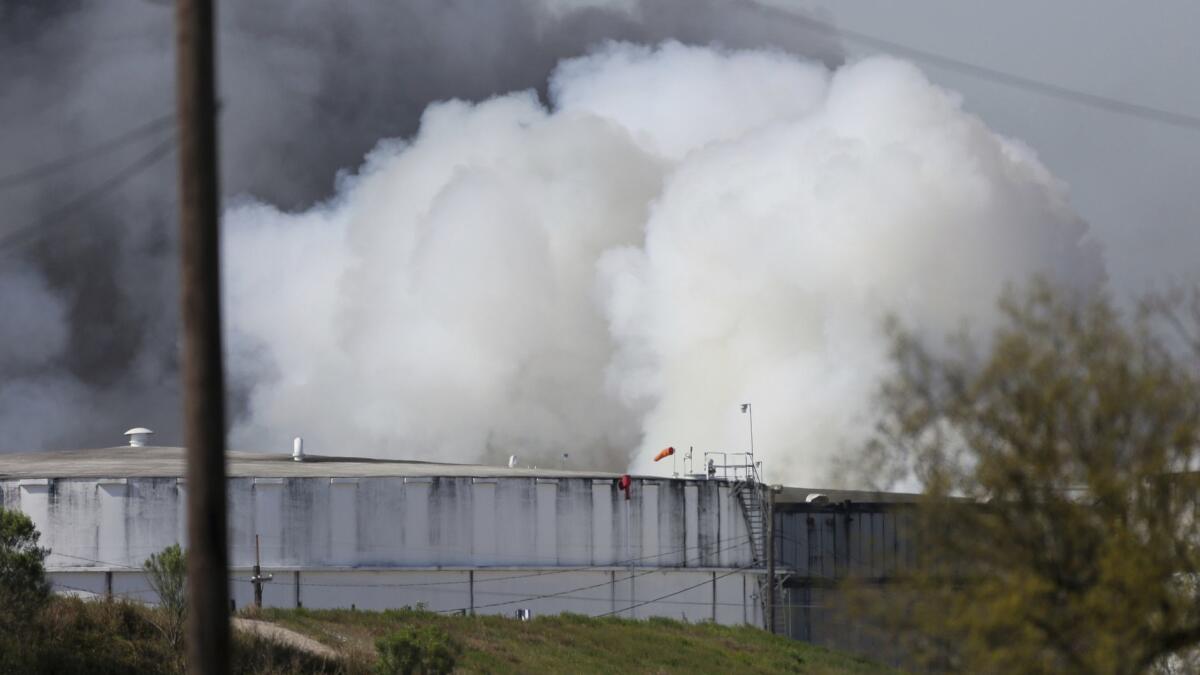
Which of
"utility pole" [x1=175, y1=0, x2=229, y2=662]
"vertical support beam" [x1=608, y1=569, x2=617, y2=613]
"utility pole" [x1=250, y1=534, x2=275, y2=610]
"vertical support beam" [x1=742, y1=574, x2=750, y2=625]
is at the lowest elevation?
"vertical support beam" [x1=742, y1=574, x2=750, y2=625]

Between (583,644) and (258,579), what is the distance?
1090cm

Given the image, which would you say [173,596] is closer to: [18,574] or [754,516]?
[18,574]

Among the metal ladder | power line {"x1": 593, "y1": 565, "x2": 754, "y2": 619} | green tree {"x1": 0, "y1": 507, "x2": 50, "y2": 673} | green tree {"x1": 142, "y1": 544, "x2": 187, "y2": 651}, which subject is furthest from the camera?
the metal ladder

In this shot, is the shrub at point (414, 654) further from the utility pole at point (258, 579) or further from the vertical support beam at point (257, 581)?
the vertical support beam at point (257, 581)

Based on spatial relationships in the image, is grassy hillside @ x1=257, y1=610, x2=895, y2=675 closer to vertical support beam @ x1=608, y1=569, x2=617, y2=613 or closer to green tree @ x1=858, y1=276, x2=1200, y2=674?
vertical support beam @ x1=608, y1=569, x2=617, y2=613

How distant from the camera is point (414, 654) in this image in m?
36.4

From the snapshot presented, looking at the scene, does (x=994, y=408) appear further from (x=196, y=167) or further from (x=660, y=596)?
(x=660, y=596)

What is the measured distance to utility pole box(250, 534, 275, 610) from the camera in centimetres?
5172

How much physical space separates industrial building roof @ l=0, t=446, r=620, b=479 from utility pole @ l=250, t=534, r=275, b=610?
10.2ft

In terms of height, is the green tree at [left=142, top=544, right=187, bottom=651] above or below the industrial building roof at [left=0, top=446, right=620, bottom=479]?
below

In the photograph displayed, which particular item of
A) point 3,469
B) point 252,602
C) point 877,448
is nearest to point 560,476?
point 252,602

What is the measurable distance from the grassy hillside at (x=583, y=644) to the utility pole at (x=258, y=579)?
2.76 meters

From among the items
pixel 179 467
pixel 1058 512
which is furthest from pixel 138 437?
pixel 1058 512

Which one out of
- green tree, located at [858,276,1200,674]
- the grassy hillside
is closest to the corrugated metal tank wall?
the grassy hillside
